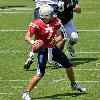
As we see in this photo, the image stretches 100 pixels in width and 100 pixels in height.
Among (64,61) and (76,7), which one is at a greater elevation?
(76,7)

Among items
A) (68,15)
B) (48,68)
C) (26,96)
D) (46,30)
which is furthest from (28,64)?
(26,96)

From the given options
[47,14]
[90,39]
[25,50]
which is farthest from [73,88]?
[90,39]

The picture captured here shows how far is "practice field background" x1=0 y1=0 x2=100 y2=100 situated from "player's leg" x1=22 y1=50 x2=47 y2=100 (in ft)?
0.83

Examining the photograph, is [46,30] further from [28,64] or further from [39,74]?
[28,64]

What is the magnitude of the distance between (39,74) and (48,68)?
10.0ft

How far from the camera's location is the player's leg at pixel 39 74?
372 inches

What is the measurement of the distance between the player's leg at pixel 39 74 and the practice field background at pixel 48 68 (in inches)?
10.0

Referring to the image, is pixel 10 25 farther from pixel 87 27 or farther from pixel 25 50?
pixel 25 50

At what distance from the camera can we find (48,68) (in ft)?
41.2

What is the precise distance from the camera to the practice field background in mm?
9992

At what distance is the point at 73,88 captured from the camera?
10.1 meters

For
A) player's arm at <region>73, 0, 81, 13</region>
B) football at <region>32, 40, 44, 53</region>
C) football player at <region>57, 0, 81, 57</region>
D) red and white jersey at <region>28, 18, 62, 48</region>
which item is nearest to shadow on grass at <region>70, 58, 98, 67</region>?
football player at <region>57, 0, 81, 57</region>

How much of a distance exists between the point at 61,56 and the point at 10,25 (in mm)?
11477

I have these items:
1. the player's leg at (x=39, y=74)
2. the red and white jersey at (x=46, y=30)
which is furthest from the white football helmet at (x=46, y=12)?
the player's leg at (x=39, y=74)
